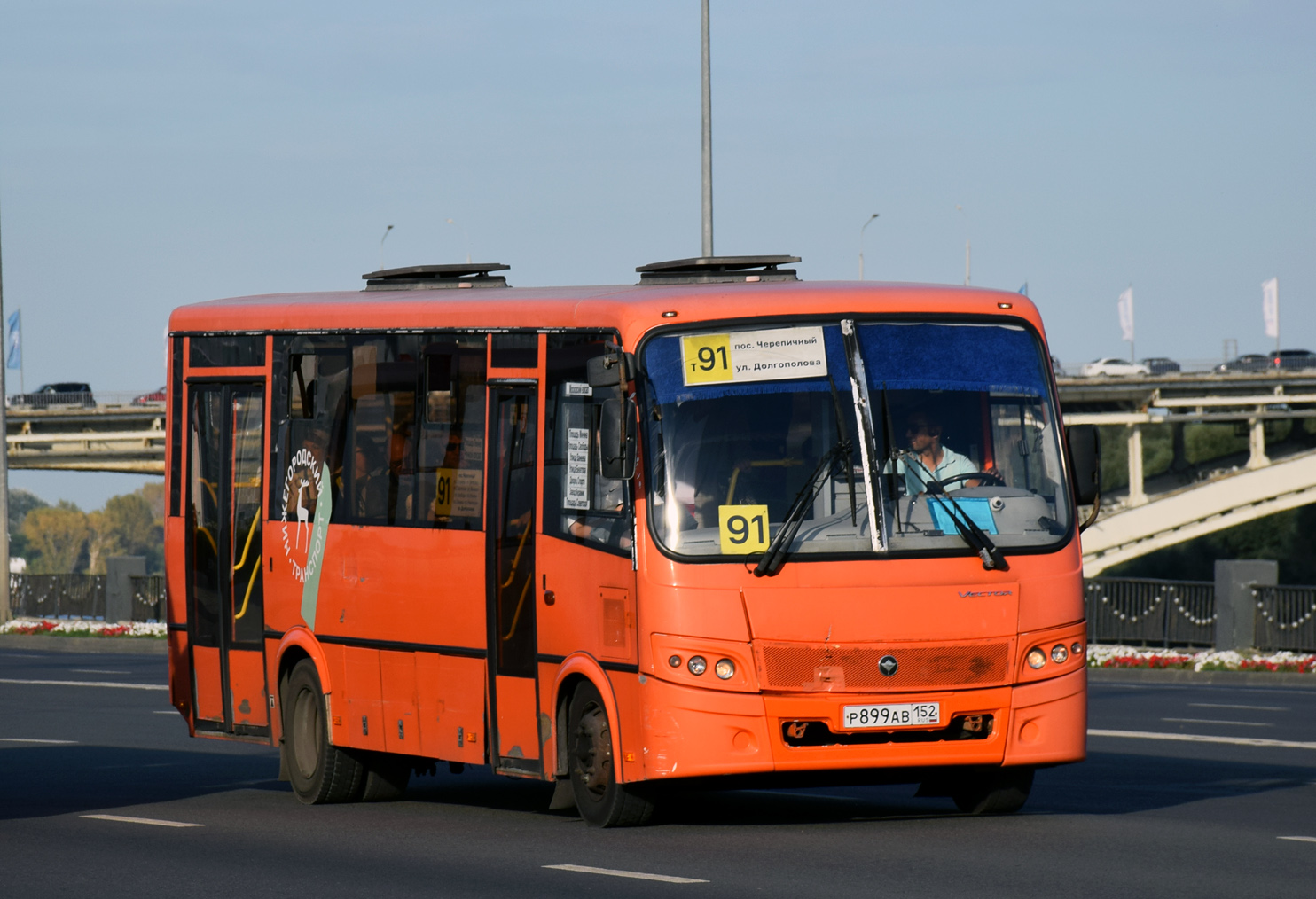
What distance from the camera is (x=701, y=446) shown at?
10398 mm

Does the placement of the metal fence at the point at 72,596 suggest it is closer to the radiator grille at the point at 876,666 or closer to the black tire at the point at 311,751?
the black tire at the point at 311,751

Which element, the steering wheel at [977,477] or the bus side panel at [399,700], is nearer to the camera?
the steering wheel at [977,477]

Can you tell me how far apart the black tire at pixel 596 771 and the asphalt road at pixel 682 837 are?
3.7 inches

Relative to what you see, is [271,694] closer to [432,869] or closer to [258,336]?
[258,336]

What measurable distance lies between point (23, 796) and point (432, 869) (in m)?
4.85

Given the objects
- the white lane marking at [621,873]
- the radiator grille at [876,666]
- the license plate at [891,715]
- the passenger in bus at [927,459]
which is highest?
the passenger in bus at [927,459]

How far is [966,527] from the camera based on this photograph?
10.5m

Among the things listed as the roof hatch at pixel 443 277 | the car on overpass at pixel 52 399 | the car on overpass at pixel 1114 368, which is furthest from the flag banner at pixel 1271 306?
the roof hatch at pixel 443 277

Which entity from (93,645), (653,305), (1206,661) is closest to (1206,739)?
(653,305)

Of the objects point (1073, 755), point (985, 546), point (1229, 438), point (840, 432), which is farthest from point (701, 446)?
point (1229, 438)

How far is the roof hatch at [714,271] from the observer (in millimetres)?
12188

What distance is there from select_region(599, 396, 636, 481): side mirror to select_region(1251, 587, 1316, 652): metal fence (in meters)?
23.7

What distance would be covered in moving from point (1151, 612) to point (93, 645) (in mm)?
18704

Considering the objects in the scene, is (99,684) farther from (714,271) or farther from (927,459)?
(927,459)
